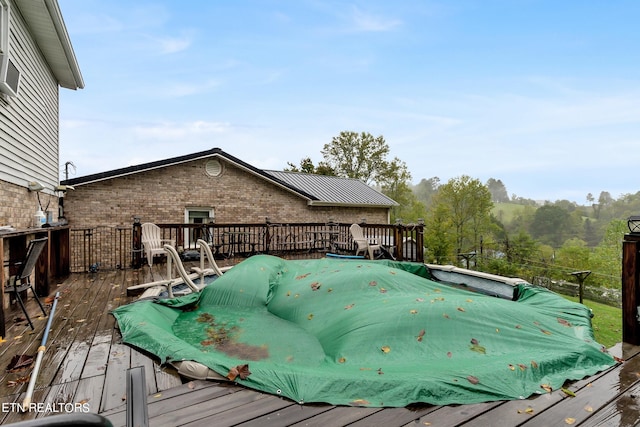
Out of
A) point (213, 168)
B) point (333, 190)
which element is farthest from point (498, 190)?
point (213, 168)

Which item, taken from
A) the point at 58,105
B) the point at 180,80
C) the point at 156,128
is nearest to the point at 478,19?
the point at 180,80

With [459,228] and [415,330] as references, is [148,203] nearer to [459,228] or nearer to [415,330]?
[415,330]

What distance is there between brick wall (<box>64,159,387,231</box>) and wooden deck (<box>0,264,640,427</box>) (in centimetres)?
831

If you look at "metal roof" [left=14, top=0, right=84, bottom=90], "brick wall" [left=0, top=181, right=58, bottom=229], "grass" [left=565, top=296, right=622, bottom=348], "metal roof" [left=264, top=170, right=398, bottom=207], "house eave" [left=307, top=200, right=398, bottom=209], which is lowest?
"grass" [left=565, top=296, right=622, bottom=348]

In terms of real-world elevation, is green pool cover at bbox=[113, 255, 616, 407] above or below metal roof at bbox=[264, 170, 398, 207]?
below

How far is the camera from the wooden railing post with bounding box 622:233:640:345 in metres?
2.88

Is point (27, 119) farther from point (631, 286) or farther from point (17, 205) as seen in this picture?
point (631, 286)

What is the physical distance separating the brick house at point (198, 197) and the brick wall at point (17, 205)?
4.32 meters

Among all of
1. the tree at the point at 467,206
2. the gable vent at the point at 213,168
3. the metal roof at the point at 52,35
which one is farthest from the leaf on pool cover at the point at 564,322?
the tree at the point at 467,206

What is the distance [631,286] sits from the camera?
2.94m

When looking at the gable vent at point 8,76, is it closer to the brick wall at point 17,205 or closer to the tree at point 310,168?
the brick wall at point 17,205

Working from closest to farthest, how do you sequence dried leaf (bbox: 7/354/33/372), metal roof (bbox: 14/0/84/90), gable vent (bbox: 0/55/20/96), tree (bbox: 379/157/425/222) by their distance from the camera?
dried leaf (bbox: 7/354/33/372), gable vent (bbox: 0/55/20/96), metal roof (bbox: 14/0/84/90), tree (bbox: 379/157/425/222)

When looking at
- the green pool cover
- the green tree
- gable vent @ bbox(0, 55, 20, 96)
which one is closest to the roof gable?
gable vent @ bbox(0, 55, 20, 96)

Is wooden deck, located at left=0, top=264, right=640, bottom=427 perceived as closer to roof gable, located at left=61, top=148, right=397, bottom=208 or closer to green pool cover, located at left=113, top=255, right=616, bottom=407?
green pool cover, located at left=113, top=255, right=616, bottom=407
